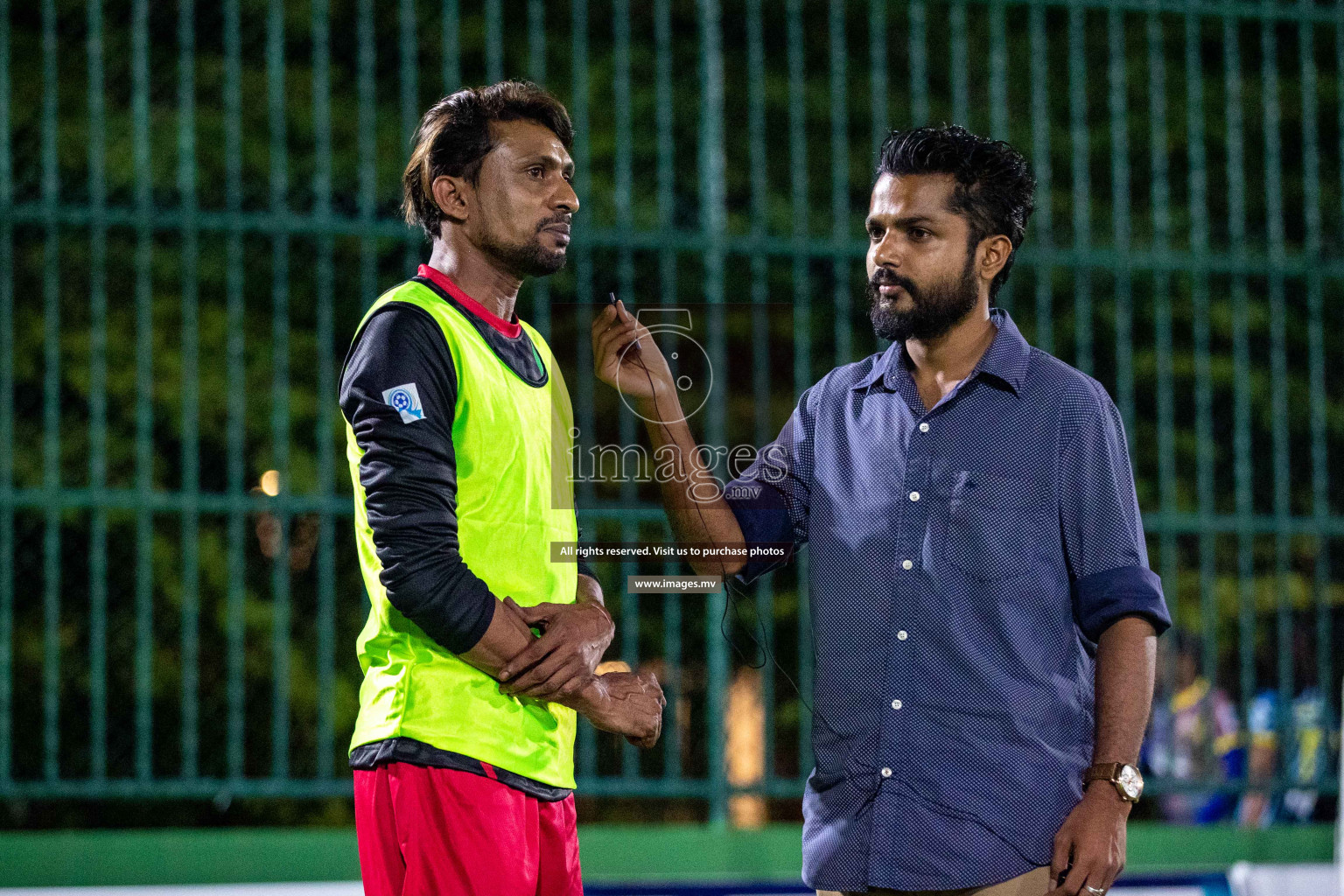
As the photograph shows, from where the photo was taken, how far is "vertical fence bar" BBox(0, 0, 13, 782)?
16.0ft

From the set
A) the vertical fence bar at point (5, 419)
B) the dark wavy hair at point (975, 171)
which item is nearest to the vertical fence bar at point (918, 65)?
the dark wavy hair at point (975, 171)

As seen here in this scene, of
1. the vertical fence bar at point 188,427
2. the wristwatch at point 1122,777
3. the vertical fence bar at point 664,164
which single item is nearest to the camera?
the wristwatch at point 1122,777

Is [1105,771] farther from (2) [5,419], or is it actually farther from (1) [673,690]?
(2) [5,419]

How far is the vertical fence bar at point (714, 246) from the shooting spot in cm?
530

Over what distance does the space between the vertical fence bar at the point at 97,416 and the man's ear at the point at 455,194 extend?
243cm

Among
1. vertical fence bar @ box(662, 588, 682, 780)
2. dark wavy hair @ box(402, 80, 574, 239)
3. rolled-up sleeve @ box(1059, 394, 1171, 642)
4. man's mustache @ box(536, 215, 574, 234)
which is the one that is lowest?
vertical fence bar @ box(662, 588, 682, 780)

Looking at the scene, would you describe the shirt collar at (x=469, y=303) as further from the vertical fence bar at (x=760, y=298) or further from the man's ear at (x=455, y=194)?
the vertical fence bar at (x=760, y=298)

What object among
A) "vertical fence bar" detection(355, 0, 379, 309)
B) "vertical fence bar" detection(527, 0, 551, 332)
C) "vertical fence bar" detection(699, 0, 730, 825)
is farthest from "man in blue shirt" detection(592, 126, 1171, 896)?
"vertical fence bar" detection(355, 0, 379, 309)

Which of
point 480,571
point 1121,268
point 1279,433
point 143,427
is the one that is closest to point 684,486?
point 480,571

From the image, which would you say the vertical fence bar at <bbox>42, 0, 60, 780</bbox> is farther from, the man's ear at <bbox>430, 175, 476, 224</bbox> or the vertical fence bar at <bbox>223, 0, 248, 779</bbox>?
the man's ear at <bbox>430, 175, 476, 224</bbox>

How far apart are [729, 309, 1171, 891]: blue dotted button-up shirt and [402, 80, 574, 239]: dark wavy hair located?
81 cm

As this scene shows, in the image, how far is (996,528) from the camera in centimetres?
293

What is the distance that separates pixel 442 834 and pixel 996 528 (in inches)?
40.7

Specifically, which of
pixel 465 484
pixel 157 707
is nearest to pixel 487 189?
pixel 465 484
